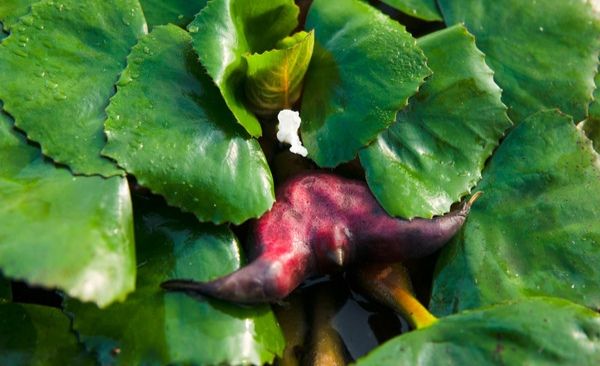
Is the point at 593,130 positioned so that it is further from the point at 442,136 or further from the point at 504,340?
the point at 504,340

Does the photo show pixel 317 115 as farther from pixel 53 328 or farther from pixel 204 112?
pixel 53 328

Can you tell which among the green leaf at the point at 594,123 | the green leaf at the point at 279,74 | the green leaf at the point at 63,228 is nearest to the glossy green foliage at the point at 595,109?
the green leaf at the point at 594,123

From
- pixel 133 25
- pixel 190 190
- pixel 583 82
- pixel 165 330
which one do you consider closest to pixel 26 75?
pixel 133 25

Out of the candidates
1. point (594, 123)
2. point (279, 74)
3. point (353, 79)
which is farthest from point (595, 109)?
point (279, 74)

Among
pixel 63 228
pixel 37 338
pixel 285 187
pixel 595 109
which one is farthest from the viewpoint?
pixel 595 109

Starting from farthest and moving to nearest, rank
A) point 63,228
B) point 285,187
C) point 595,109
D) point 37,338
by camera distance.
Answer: point 595,109 < point 285,187 < point 37,338 < point 63,228

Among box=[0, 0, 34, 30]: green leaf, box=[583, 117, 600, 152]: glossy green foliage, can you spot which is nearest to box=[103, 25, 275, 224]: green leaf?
box=[0, 0, 34, 30]: green leaf

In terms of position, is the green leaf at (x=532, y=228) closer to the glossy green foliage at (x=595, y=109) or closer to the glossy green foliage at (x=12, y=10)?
the glossy green foliage at (x=595, y=109)
